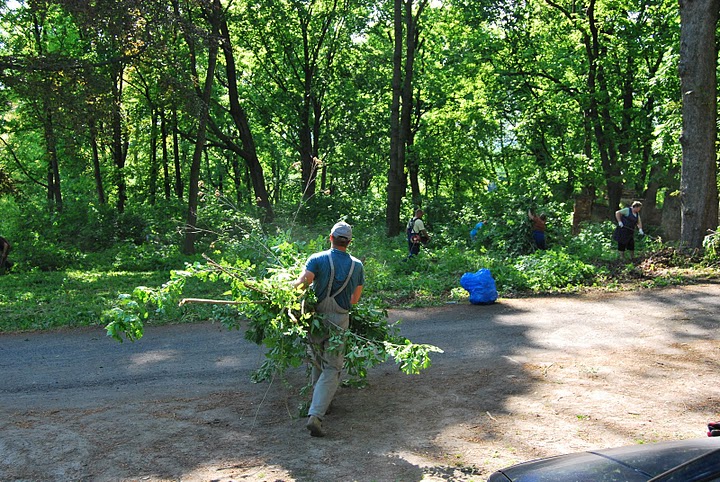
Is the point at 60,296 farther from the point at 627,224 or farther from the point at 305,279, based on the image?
the point at 627,224

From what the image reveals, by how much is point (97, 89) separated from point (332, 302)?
37.0 feet

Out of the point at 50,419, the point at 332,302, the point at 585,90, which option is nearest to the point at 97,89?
the point at 50,419

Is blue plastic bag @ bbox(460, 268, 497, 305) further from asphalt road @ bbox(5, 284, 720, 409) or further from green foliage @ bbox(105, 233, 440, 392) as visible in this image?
green foliage @ bbox(105, 233, 440, 392)

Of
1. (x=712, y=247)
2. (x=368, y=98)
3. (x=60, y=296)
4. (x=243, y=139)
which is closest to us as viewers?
(x=60, y=296)

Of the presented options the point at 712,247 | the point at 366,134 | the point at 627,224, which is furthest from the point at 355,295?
the point at 366,134

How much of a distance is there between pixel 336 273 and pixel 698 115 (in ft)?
38.3

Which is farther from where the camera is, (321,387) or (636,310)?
(636,310)

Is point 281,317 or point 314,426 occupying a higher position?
point 281,317

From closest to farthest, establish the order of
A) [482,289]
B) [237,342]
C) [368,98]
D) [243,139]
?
[237,342]
[482,289]
[243,139]
[368,98]

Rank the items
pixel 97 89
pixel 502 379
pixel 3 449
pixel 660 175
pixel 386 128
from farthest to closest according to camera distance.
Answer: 1. pixel 386 128
2. pixel 660 175
3. pixel 97 89
4. pixel 502 379
5. pixel 3 449

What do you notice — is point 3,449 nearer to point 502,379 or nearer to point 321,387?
point 321,387

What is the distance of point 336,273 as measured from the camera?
598 centimetres

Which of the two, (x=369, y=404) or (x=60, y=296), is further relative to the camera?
(x=60, y=296)

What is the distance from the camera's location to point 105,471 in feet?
16.7
